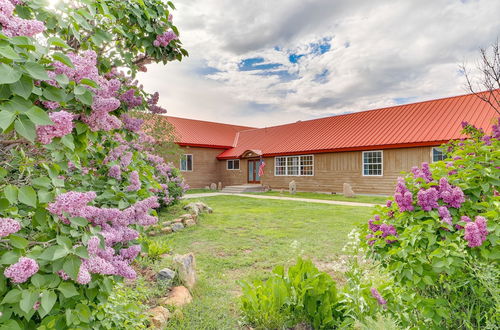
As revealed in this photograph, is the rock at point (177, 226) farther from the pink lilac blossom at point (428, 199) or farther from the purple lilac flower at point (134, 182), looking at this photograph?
the pink lilac blossom at point (428, 199)

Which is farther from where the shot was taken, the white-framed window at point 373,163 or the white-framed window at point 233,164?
the white-framed window at point 233,164

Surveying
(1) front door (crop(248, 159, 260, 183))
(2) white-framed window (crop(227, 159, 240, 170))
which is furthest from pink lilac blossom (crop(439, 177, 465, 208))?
(2) white-framed window (crop(227, 159, 240, 170))

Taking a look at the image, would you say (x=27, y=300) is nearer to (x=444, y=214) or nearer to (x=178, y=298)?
(x=178, y=298)

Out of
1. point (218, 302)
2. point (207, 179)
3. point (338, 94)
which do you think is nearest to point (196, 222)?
point (218, 302)

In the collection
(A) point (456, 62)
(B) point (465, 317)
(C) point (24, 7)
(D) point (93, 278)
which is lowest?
(B) point (465, 317)

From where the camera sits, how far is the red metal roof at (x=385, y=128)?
586 inches

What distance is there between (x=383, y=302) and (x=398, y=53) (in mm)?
15831

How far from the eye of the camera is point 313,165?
19.9 meters

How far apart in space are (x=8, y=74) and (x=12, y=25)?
1.12 ft

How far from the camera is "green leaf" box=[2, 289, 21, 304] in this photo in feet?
4.11

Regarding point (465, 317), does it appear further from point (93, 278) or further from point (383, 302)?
point (93, 278)

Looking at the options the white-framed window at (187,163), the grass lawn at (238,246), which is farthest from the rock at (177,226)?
the white-framed window at (187,163)

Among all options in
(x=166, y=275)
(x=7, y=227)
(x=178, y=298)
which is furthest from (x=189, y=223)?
(x=7, y=227)

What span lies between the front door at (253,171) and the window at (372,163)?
891 cm
